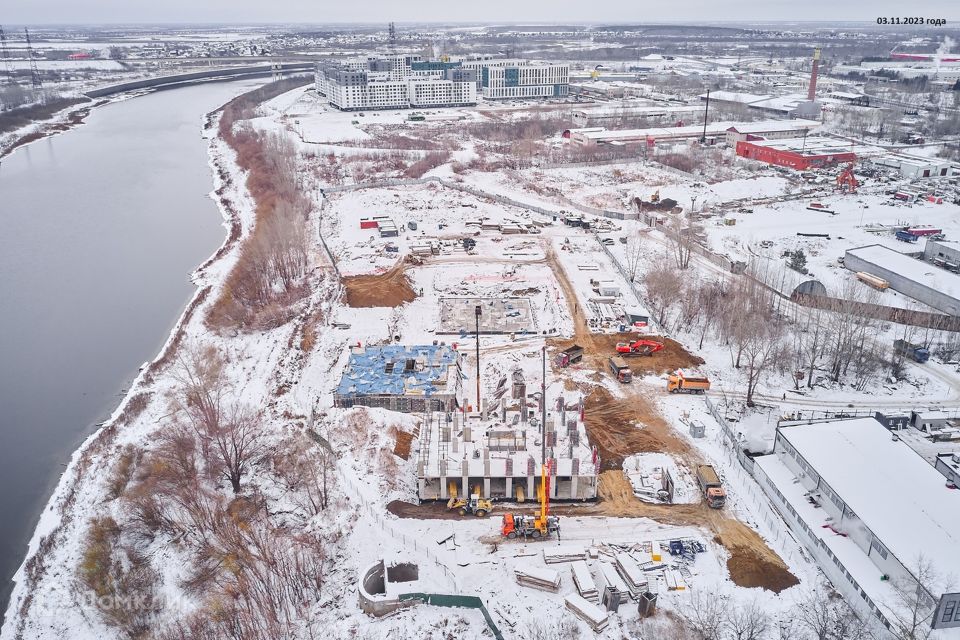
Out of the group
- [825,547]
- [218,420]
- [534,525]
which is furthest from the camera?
[218,420]

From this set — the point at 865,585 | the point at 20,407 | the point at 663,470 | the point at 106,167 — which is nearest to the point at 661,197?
the point at 663,470

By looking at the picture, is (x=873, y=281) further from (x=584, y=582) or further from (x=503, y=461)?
(x=584, y=582)

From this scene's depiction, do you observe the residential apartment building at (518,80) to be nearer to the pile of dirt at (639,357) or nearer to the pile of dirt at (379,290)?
the pile of dirt at (379,290)

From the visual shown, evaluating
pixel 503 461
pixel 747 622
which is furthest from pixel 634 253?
pixel 747 622

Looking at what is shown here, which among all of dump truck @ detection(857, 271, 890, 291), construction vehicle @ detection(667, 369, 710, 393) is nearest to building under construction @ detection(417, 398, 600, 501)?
construction vehicle @ detection(667, 369, 710, 393)

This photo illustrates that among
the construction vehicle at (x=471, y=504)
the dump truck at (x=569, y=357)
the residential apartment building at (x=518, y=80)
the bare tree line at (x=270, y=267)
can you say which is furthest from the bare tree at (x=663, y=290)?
the residential apartment building at (x=518, y=80)
